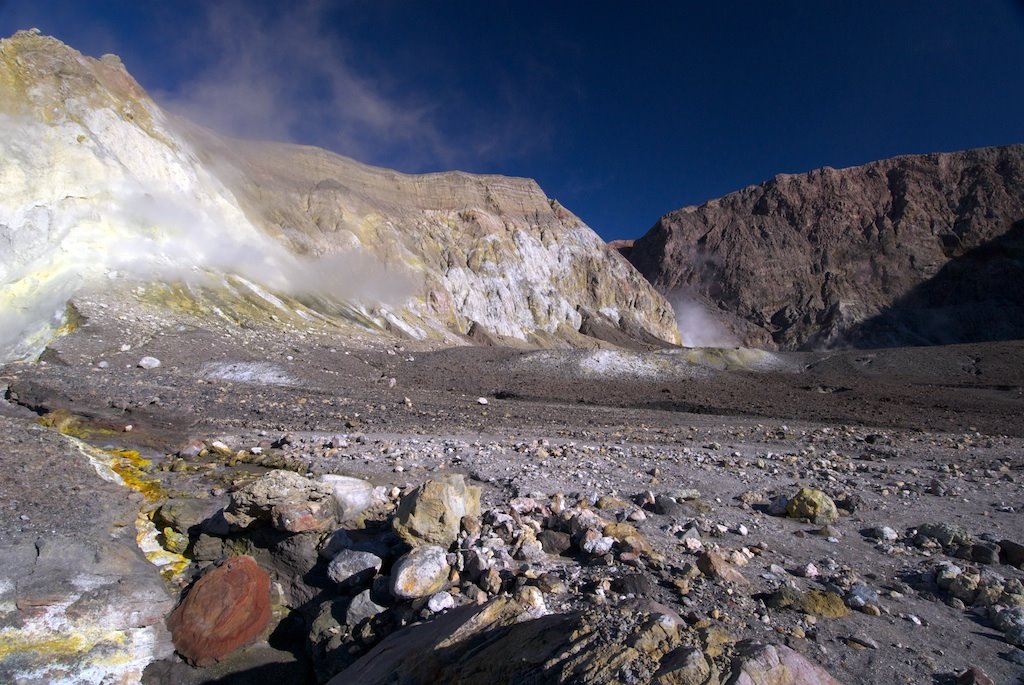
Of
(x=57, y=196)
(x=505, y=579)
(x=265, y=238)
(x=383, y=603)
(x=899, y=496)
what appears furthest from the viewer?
(x=265, y=238)

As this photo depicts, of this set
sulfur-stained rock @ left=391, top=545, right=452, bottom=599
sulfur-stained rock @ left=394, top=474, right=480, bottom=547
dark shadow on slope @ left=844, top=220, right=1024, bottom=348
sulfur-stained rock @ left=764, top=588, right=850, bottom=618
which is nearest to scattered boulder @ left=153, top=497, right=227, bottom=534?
sulfur-stained rock @ left=394, top=474, right=480, bottom=547

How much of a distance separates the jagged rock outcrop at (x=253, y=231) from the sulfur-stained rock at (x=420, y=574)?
1997cm

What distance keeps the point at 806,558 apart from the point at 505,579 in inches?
108

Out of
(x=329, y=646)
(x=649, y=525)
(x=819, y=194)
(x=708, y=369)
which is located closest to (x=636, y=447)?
(x=649, y=525)

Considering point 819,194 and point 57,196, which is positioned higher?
point 819,194

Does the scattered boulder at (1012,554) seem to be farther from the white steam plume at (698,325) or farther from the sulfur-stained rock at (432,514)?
the white steam plume at (698,325)

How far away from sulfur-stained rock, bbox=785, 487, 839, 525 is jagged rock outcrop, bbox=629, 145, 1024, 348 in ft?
300

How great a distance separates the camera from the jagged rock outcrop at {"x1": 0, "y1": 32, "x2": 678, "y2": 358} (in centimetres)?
2338

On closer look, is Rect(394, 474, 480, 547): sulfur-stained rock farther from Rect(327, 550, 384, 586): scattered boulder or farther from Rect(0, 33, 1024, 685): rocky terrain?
Rect(327, 550, 384, 586): scattered boulder

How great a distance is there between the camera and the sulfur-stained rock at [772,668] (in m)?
2.26

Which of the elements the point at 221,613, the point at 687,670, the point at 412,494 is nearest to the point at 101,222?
the point at 221,613

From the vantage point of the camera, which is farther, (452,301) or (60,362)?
(452,301)

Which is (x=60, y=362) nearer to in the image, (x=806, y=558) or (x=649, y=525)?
(x=649, y=525)

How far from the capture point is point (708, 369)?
94.2 feet
